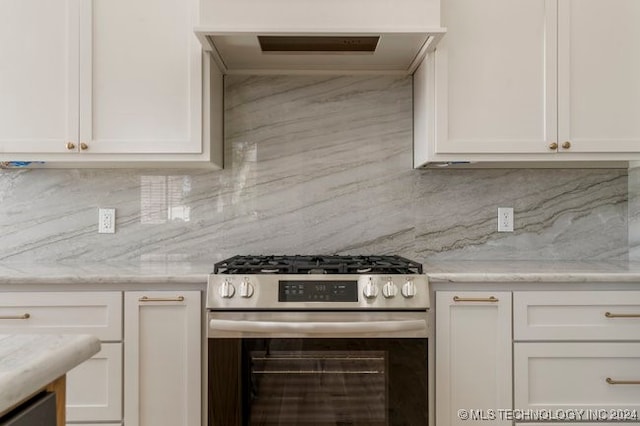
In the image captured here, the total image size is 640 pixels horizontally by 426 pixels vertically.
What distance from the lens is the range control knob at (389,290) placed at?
1586 mm

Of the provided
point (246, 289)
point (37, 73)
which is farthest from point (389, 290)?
point (37, 73)

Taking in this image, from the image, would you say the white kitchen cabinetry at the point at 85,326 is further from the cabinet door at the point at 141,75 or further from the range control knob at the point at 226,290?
the cabinet door at the point at 141,75

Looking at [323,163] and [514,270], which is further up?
[323,163]

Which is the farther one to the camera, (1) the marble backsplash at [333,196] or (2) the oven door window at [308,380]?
(1) the marble backsplash at [333,196]

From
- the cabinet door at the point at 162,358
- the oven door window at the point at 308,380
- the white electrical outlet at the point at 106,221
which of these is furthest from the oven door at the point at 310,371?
the white electrical outlet at the point at 106,221

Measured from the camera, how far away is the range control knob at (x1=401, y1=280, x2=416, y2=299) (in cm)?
159

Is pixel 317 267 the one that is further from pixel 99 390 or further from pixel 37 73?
pixel 37 73

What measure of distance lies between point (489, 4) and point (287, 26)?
88 cm

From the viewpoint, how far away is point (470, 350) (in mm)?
1664

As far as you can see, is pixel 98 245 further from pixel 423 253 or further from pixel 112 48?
pixel 423 253

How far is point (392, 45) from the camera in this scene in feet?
6.09

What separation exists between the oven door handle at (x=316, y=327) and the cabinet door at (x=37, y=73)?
1063 millimetres

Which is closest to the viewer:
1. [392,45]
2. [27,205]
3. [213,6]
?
[213,6]

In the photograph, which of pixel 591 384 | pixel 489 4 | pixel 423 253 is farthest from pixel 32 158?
pixel 591 384
